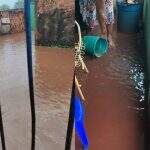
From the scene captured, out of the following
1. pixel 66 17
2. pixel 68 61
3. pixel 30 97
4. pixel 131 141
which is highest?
pixel 66 17

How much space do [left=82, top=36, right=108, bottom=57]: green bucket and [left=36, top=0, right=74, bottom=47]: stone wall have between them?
2742 millimetres

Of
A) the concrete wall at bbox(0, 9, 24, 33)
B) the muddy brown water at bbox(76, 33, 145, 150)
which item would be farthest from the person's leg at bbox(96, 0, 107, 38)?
the concrete wall at bbox(0, 9, 24, 33)

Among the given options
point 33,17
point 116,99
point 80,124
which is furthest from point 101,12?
point 33,17

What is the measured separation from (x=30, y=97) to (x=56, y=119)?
5.7 inches

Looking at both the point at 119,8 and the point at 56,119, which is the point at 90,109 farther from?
the point at 119,8

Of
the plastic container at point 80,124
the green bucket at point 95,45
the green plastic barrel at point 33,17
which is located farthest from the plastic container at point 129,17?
the green plastic barrel at point 33,17

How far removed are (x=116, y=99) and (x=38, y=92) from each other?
1.87m

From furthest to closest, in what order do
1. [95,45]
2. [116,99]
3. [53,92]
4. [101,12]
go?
[95,45]
[101,12]
[116,99]
[53,92]

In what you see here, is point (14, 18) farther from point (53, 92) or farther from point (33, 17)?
point (53, 92)

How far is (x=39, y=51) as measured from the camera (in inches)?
49.3

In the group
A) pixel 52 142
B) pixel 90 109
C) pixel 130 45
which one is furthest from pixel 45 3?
pixel 130 45

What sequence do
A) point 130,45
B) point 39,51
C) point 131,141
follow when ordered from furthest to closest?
1. point 130,45
2. point 131,141
3. point 39,51

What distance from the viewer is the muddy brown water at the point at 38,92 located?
1.29 m

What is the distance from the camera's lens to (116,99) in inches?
122
